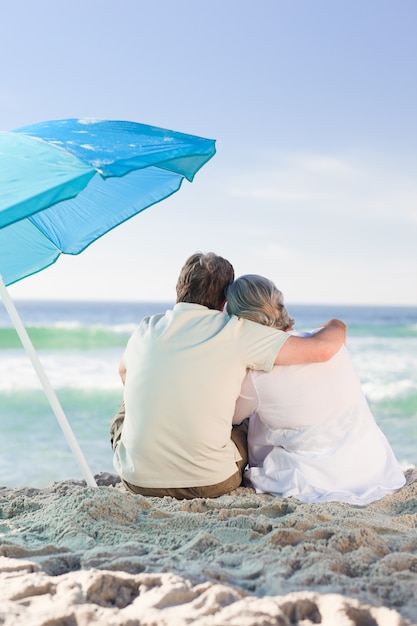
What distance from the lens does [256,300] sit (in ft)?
10.0

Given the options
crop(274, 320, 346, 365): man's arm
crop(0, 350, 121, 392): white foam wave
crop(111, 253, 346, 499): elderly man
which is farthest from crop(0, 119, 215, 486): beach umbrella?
crop(0, 350, 121, 392): white foam wave

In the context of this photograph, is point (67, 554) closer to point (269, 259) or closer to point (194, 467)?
point (194, 467)

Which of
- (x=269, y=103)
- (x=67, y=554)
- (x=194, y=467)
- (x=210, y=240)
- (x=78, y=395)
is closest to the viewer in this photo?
(x=67, y=554)

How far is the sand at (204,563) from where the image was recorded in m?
1.73

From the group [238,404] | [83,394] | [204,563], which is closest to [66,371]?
[83,394]

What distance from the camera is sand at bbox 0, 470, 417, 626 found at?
5.66 feet

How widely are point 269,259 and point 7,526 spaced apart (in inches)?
1070

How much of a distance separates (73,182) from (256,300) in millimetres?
1068

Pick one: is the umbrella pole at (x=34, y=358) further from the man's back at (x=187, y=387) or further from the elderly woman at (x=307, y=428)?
the elderly woman at (x=307, y=428)

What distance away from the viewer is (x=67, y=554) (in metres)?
2.20

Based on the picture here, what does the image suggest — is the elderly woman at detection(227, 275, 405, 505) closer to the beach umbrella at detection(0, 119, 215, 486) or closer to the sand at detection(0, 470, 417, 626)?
the sand at detection(0, 470, 417, 626)

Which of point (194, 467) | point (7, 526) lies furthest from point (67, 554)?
point (194, 467)

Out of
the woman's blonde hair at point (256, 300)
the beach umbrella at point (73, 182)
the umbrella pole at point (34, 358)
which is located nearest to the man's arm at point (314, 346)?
the woman's blonde hair at point (256, 300)

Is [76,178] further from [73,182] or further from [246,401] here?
[246,401]
